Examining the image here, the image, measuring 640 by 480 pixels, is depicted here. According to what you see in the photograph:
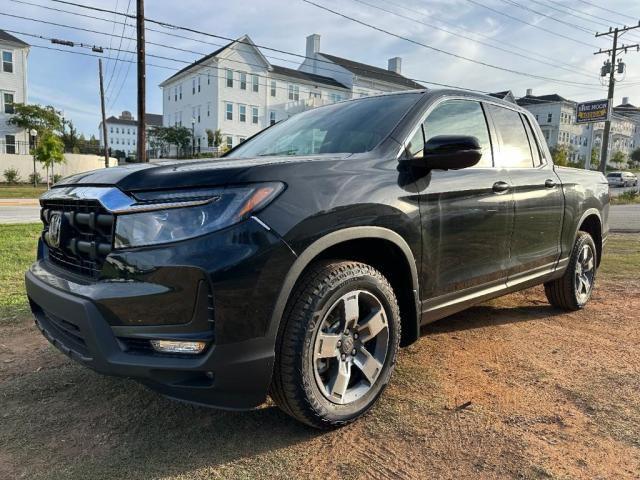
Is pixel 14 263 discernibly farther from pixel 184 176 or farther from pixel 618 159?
pixel 618 159

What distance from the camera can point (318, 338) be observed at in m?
2.37

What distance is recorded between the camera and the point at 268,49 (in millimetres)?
21172

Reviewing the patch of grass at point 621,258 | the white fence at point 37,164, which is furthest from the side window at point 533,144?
the white fence at point 37,164

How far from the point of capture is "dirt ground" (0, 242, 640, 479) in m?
2.23

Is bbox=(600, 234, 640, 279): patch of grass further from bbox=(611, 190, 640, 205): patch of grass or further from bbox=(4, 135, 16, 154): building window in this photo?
bbox=(4, 135, 16, 154): building window

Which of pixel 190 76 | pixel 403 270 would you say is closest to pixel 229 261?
pixel 403 270

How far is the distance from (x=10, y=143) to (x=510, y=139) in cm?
3835

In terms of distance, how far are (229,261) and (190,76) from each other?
47.4 metres

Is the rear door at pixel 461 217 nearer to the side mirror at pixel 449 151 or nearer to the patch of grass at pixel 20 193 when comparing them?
the side mirror at pixel 449 151

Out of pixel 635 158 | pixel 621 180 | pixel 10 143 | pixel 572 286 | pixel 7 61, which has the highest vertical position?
pixel 7 61

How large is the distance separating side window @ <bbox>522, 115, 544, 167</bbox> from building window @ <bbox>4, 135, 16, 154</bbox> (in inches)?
1501

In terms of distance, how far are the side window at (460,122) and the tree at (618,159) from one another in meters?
85.8

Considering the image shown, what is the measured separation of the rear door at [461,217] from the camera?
2947 millimetres

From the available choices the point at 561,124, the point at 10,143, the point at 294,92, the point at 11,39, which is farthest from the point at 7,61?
the point at 561,124
